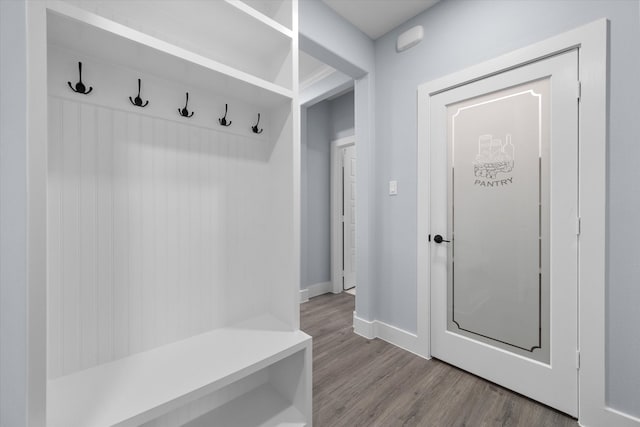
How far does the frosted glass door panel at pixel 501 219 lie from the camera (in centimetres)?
159

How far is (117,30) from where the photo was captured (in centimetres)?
86

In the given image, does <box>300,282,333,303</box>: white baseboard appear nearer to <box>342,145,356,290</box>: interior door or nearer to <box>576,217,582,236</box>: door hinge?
<box>342,145,356,290</box>: interior door

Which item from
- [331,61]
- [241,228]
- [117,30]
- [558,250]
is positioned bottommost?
[558,250]

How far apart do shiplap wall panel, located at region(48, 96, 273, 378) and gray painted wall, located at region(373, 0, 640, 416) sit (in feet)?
4.10

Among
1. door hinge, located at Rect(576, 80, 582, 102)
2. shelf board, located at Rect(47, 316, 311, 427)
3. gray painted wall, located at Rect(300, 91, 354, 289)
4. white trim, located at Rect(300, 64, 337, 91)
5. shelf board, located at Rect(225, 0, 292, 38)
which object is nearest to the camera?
shelf board, located at Rect(47, 316, 311, 427)

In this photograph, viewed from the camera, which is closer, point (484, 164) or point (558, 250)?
point (558, 250)

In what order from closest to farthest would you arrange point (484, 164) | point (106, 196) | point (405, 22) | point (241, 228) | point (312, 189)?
point (106, 196), point (241, 228), point (484, 164), point (405, 22), point (312, 189)

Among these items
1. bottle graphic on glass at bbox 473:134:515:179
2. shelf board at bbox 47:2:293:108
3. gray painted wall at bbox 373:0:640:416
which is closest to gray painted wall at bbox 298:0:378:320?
gray painted wall at bbox 373:0:640:416

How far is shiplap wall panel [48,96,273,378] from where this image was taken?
0.96 metres

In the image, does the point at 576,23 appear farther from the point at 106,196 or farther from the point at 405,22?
the point at 106,196

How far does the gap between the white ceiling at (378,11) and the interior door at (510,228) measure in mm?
716

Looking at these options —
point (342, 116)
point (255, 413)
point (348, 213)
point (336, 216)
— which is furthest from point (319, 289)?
point (255, 413)

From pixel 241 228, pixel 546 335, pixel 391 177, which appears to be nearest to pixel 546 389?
pixel 546 335

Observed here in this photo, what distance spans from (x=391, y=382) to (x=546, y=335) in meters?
0.95
